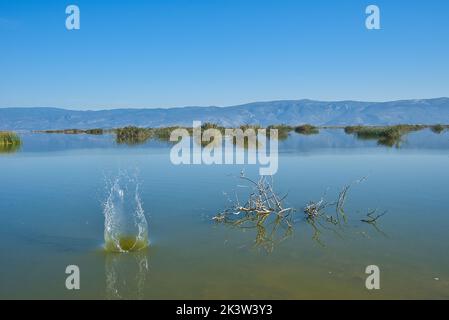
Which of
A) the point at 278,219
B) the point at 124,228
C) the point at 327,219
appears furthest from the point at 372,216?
the point at 124,228

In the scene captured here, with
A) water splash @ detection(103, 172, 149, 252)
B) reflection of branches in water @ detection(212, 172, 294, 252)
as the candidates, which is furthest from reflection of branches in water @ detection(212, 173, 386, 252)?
water splash @ detection(103, 172, 149, 252)

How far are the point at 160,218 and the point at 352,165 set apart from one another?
493 inches

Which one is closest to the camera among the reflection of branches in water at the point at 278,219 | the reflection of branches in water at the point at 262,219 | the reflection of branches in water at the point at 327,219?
the reflection of branches in water at the point at 262,219

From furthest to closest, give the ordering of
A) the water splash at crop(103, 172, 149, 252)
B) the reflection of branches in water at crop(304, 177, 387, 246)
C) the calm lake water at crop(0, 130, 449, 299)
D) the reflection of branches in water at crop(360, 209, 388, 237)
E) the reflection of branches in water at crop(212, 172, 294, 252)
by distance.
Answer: the reflection of branches in water at crop(304, 177, 387, 246), the reflection of branches in water at crop(360, 209, 388, 237), the reflection of branches in water at crop(212, 172, 294, 252), the water splash at crop(103, 172, 149, 252), the calm lake water at crop(0, 130, 449, 299)

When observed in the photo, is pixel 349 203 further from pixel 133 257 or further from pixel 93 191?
pixel 93 191

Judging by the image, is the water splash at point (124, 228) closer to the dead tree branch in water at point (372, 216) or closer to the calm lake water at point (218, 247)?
the calm lake water at point (218, 247)

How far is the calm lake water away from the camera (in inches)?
272

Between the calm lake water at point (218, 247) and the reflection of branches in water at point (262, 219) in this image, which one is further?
the reflection of branches in water at point (262, 219)

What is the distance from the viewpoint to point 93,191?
1494cm

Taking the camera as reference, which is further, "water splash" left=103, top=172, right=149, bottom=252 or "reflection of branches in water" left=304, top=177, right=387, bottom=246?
"reflection of branches in water" left=304, top=177, right=387, bottom=246

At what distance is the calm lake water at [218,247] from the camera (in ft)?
22.7

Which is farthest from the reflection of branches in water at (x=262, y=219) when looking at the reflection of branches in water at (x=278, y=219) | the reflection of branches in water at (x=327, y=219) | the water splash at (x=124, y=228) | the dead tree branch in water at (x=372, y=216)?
the water splash at (x=124, y=228)

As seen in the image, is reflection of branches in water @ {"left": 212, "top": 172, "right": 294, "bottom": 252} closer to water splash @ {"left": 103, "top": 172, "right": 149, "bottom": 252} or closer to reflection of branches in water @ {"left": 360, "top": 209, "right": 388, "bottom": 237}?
reflection of branches in water @ {"left": 360, "top": 209, "right": 388, "bottom": 237}

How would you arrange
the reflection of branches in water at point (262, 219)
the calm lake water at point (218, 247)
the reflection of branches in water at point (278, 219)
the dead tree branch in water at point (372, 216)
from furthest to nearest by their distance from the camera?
the dead tree branch in water at point (372, 216), the reflection of branches in water at point (278, 219), the reflection of branches in water at point (262, 219), the calm lake water at point (218, 247)
